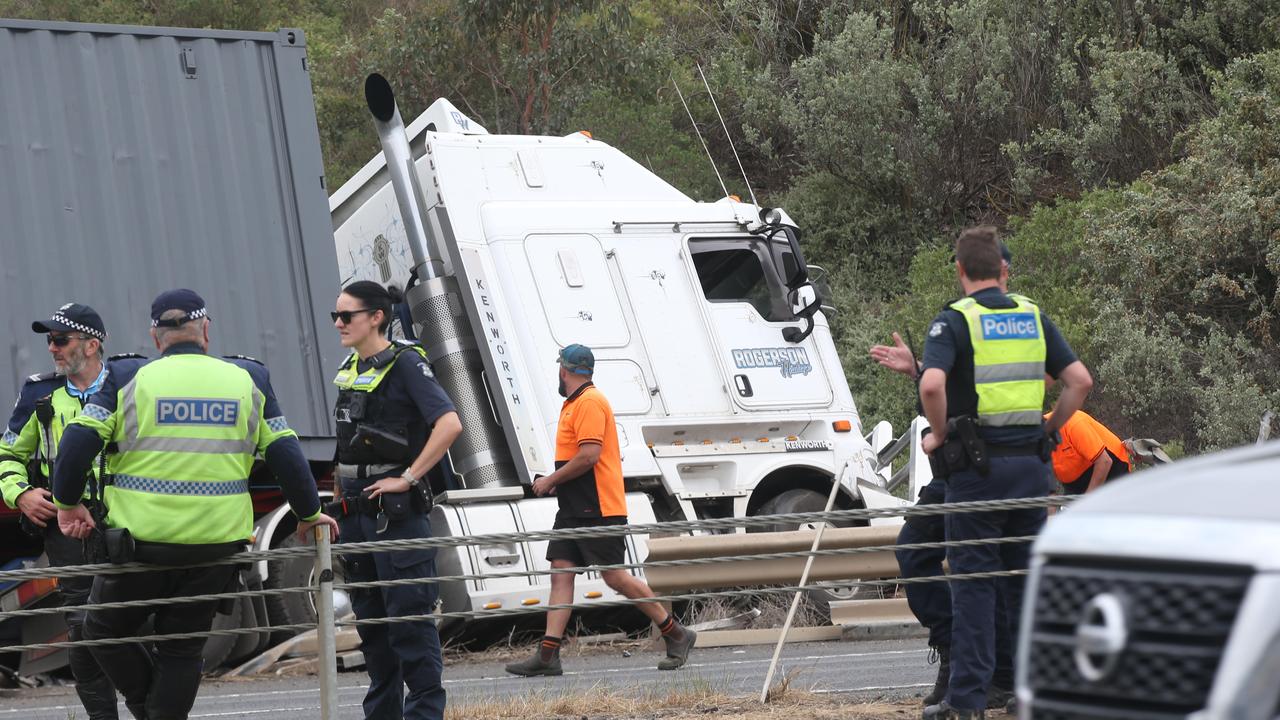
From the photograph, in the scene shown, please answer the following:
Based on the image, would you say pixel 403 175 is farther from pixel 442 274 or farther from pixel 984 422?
pixel 984 422

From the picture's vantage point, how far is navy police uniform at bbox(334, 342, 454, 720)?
19.1 ft

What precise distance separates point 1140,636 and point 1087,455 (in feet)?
18.5

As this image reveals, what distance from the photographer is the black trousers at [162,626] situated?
5.46 m

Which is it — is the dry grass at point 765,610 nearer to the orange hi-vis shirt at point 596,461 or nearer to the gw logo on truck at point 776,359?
the gw logo on truck at point 776,359

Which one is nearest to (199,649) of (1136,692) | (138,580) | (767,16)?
(138,580)

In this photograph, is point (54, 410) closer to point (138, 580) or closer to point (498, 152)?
point (138, 580)

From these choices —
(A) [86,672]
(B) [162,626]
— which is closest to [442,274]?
(A) [86,672]

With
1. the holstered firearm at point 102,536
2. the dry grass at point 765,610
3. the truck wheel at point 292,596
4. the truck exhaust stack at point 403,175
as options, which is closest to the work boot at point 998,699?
the holstered firearm at point 102,536

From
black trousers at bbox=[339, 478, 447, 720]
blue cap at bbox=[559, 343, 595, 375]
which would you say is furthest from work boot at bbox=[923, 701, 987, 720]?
blue cap at bbox=[559, 343, 595, 375]

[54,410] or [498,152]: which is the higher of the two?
[498,152]

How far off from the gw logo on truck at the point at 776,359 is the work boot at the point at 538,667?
114 inches

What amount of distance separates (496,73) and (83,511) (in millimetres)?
16552

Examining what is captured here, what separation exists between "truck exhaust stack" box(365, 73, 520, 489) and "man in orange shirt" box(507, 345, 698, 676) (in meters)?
1.50

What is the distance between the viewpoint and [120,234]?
30.9ft
